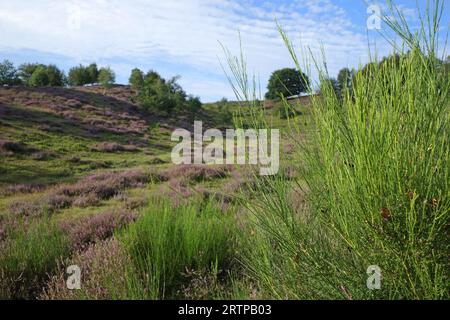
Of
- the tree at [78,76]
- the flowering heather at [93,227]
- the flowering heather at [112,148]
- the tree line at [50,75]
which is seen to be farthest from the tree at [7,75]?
the flowering heather at [93,227]

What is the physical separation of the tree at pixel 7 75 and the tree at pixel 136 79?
1674cm

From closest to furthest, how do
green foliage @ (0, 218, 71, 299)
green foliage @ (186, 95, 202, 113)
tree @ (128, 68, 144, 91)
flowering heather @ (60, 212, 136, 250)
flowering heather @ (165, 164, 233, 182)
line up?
green foliage @ (0, 218, 71, 299) → flowering heather @ (60, 212, 136, 250) → flowering heather @ (165, 164, 233, 182) → green foliage @ (186, 95, 202, 113) → tree @ (128, 68, 144, 91)

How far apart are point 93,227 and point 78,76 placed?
6614cm

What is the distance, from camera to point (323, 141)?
2439mm

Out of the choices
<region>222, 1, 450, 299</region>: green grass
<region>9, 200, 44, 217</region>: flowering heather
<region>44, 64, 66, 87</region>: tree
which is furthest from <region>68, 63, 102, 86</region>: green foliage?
<region>222, 1, 450, 299</region>: green grass

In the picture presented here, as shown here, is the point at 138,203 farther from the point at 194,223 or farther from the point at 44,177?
the point at 44,177

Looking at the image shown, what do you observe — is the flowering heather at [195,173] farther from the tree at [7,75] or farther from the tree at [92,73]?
the tree at [92,73]

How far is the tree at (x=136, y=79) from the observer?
5650cm

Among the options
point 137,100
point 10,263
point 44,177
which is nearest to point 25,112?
point 44,177

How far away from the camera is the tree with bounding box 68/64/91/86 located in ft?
217

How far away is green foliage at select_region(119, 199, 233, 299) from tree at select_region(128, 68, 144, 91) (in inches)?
2132

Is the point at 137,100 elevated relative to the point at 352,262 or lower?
elevated

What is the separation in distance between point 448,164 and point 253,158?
4.30 feet

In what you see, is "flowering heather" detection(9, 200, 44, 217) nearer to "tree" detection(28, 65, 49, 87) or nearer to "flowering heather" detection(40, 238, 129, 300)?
"flowering heather" detection(40, 238, 129, 300)
